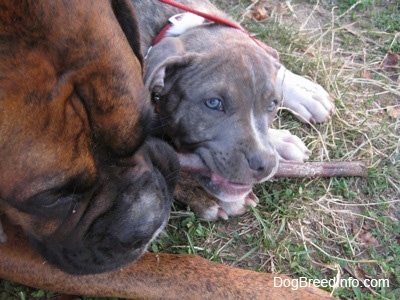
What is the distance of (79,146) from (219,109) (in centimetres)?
141

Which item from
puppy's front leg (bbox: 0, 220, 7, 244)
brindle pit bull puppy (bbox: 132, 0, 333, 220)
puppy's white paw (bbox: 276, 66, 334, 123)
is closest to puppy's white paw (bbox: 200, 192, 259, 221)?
brindle pit bull puppy (bbox: 132, 0, 333, 220)

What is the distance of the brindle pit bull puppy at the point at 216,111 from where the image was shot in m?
3.68

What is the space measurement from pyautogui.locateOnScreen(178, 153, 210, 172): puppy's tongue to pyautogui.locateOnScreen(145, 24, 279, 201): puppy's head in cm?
3

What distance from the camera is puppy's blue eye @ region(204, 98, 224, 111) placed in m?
3.78

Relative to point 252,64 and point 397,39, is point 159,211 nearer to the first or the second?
point 252,64

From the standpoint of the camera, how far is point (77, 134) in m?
2.54

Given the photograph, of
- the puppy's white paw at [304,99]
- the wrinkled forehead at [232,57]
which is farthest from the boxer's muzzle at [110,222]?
the puppy's white paw at [304,99]

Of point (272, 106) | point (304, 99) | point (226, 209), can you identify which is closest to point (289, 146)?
point (272, 106)

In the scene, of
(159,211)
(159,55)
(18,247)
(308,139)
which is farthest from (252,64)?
(18,247)

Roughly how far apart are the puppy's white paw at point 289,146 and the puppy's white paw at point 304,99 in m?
0.32

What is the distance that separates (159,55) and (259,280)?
1580 millimetres

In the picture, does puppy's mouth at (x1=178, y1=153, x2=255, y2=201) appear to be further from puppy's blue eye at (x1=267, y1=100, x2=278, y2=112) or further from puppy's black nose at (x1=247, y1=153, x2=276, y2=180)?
puppy's blue eye at (x1=267, y1=100, x2=278, y2=112)

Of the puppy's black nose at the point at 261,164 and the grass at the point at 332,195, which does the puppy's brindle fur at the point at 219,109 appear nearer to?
the puppy's black nose at the point at 261,164

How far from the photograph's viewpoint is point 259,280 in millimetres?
3521
